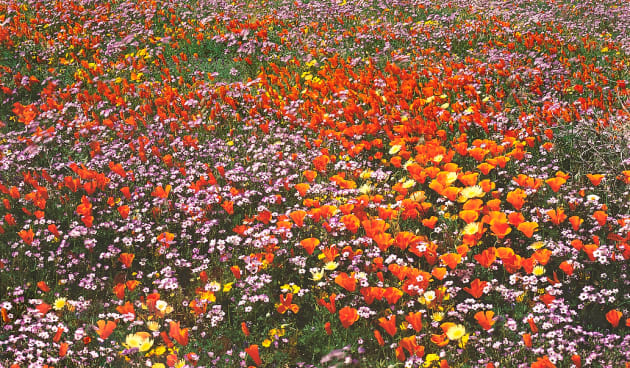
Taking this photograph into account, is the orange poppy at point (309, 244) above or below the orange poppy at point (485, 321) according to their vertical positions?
above

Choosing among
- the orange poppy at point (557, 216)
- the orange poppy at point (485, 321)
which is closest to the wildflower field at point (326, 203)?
the orange poppy at point (485, 321)

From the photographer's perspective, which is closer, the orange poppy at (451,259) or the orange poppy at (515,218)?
the orange poppy at (451,259)

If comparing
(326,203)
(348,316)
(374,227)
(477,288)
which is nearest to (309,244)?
(374,227)

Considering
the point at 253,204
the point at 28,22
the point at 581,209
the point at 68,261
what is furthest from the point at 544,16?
the point at 28,22

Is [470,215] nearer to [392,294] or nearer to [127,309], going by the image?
[392,294]

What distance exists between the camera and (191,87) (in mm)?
6824

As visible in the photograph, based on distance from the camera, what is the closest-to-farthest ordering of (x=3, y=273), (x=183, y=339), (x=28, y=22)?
1. (x=183, y=339)
2. (x=3, y=273)
3. (x=28, y=22)

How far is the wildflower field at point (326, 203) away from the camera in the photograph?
3.11 metres

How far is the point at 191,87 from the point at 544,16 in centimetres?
551

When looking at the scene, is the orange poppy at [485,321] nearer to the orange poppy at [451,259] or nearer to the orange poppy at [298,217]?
the orange poppy at [451,259]

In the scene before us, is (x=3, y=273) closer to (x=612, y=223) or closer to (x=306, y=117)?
(x=306, y=117)

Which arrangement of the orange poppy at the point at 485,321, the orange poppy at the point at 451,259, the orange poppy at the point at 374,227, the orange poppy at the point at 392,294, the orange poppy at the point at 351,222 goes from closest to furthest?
1. the orange poppy at the point at 485,321
2. the orange poppy at the point at 392,294
3. the orange poppy at the point at 451,259
4. the orange poppy at the point at 374,227
5. the orange poppy at the point at 351,222

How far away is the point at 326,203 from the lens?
4348 millimetres

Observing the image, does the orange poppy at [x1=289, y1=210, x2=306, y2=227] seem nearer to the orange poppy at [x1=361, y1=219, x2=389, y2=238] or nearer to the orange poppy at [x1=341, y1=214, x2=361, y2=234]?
the orange poppy at [x1=341, y1=214, x2=361, y2=234]
